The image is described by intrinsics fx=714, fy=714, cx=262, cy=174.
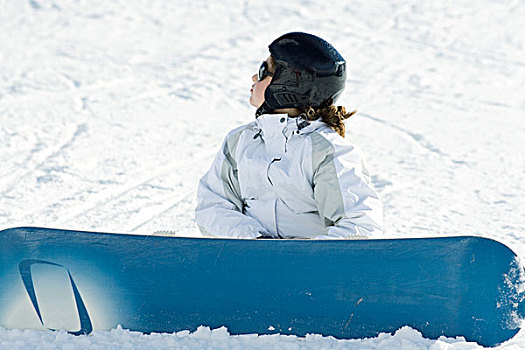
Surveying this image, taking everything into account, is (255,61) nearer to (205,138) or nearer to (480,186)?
(205,138)

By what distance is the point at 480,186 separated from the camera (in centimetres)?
407

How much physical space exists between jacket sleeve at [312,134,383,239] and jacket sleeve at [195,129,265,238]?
257 mm

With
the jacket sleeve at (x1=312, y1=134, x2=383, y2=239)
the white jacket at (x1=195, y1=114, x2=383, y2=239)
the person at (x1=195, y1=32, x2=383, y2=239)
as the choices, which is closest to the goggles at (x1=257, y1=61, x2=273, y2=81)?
the person at (x1=195, y1=32, x2=383, y2=239)

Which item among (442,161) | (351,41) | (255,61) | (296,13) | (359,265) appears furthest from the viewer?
(296,13)

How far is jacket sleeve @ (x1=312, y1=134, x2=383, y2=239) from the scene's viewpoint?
2.14 m

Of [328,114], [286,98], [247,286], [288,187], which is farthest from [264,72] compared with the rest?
[247,286]

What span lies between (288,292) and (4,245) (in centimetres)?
85

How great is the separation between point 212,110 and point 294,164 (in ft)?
11.2

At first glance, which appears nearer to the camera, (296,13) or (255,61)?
(255,61)

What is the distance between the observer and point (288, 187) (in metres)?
2.26

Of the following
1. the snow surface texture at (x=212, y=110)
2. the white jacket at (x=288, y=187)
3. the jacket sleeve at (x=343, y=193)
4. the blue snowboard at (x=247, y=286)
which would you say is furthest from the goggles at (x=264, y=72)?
the snow surface texture at (x=212, y=110)

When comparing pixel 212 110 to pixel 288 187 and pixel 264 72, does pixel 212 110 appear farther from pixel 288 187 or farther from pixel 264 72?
pixel 288 187

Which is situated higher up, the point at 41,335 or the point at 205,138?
the point at 41,335

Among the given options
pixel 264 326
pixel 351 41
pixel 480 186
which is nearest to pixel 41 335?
pixel 264 326
